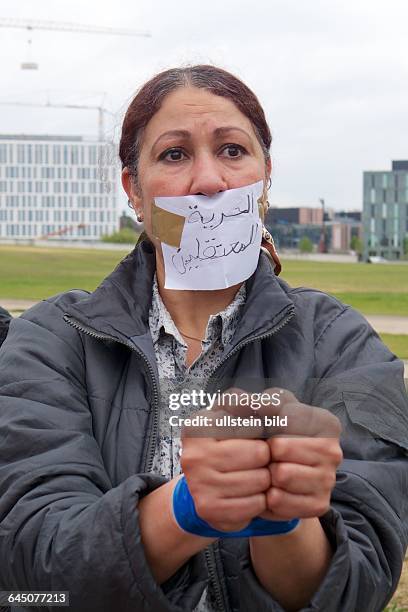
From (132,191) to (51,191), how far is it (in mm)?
148671

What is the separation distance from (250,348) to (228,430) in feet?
2.36

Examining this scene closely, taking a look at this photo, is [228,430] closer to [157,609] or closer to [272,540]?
[272,540]

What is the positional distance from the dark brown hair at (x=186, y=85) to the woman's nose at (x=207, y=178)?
0.19 meters

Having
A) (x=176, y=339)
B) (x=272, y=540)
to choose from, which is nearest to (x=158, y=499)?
(x=272, y=540)

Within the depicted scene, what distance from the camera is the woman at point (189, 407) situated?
4.47 feet

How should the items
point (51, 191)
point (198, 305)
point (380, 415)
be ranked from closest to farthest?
point (380, 415) < point (198, 305) < point (51, 191)

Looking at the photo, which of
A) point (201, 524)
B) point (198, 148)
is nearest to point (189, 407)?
point (201, 524)

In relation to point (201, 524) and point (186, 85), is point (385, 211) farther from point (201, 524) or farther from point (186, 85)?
point (201, 524)

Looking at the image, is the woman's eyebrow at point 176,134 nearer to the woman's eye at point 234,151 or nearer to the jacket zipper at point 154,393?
the woman's eye at point 234,151

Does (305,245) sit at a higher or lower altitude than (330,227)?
lower

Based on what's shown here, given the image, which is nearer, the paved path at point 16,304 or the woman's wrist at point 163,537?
the woman's wrist at point 163,537

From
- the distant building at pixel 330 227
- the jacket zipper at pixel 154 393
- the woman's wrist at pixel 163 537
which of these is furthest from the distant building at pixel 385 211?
the woman's wrist at pixel 163 537

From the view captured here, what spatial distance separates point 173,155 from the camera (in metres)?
2.14

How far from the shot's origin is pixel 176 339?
212 centimetres
